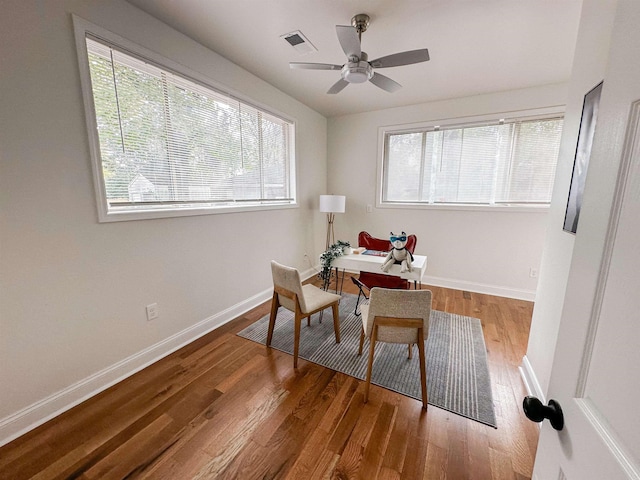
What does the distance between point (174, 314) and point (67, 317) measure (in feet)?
2.30

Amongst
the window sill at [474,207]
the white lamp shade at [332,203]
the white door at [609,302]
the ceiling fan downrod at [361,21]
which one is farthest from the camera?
the white lamp shade at [332,203]

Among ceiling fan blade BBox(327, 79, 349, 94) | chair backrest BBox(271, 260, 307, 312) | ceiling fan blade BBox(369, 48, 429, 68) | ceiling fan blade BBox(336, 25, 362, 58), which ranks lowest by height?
chair backrest BBox(271, 260, 307, 312)

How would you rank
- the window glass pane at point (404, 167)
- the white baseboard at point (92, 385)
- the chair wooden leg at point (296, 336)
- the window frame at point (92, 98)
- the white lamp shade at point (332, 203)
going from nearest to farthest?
the white baseboard at point (92, 385) < the window frame at point (92, 98) < the chair wooden leg at point (296, 336) < the white lamp shade at point (332, 203) < the window glass pane at point (404, 167)

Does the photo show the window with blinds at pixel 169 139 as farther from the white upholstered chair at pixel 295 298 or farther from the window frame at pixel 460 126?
the window frame at pixel 460 126

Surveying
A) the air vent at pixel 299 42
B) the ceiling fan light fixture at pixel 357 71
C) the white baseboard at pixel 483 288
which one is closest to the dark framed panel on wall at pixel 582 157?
the ceiling fan light fixture at pixel 357 71

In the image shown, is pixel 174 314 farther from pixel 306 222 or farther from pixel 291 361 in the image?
pixel 306 222

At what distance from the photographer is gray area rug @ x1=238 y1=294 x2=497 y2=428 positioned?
5.65ft

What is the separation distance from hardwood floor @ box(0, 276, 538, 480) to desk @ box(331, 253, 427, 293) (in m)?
0.89

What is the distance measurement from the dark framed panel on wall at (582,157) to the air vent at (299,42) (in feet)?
6.29

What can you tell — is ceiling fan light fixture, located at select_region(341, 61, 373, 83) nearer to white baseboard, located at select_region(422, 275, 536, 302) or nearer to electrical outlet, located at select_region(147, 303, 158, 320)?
electrical outlet, located at select_region(147, 303, 158, 320)

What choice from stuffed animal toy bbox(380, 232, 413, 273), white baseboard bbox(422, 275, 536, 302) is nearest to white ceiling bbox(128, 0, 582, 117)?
stuffed animal toy bbox(380, 232, 413, 273)

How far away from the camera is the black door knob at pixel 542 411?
1.84ft

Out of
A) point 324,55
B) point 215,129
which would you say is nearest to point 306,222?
point 215,129

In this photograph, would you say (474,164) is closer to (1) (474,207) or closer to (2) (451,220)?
(1) (474,207)
